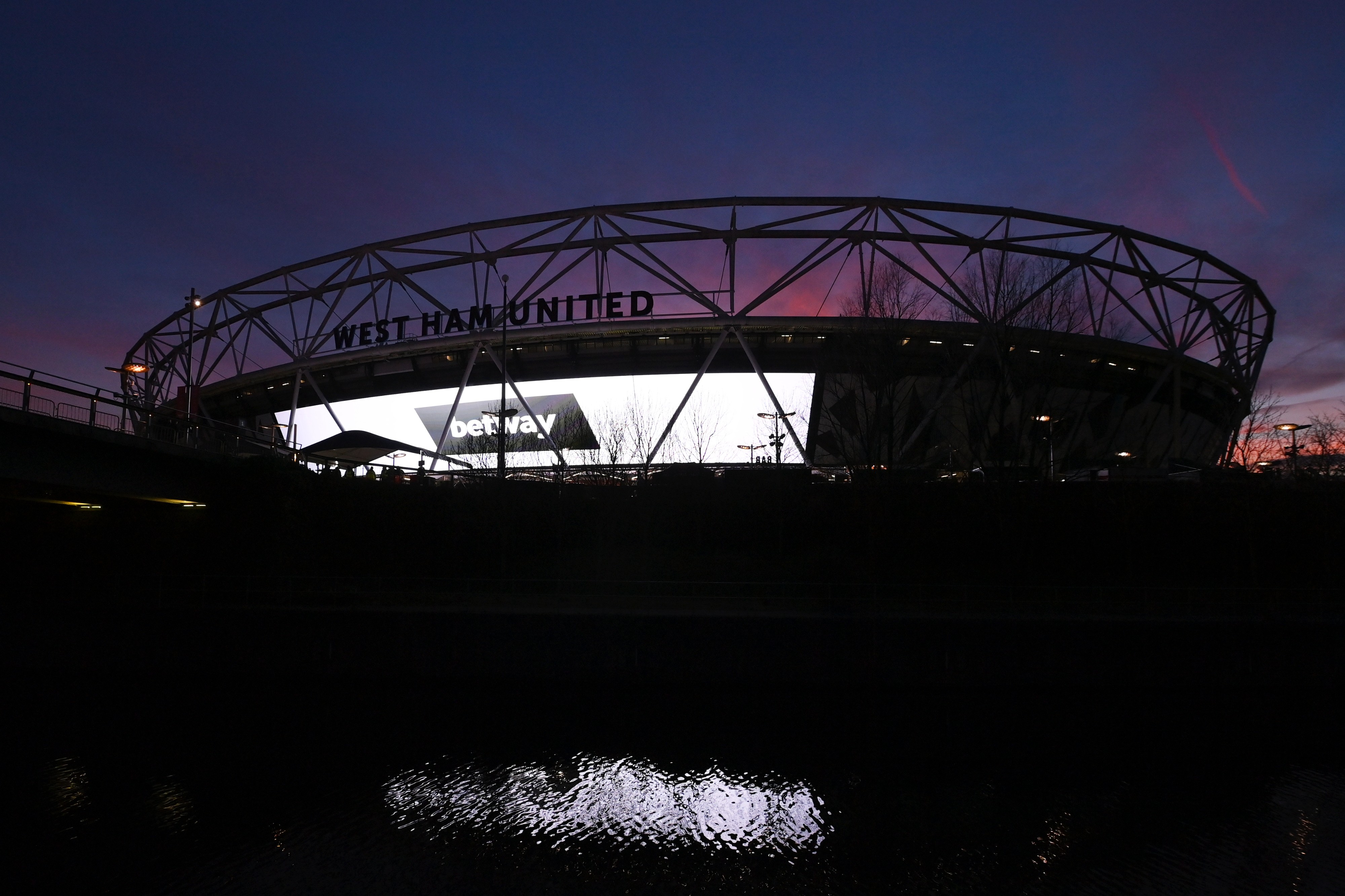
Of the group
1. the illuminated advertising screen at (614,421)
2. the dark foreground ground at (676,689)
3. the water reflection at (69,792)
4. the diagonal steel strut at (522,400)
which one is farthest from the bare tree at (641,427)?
the water reflection at (69,792)

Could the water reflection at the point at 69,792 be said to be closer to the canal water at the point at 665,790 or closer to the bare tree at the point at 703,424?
the canal water at the point at 665,790

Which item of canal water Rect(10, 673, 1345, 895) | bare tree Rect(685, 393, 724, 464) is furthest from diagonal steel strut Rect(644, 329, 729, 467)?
canal water Rect(10, 673, 1345, 895)

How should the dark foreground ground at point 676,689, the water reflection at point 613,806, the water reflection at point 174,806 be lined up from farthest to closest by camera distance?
1. the water reflection at point 174,806
2. the water reflection at point 613,806
3. the dark foreground ground at point 676,689

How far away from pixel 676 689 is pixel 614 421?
81.6ft

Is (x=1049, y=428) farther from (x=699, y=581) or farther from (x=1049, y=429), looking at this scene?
(x=699, y=581)

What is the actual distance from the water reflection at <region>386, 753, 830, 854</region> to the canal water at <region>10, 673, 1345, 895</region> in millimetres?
50

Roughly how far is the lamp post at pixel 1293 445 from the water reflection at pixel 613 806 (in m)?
26.6

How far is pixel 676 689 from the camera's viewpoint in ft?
60.6

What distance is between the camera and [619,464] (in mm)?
31625

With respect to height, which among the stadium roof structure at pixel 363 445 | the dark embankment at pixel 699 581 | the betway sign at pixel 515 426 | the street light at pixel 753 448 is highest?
the betway sign at pixel 515 426

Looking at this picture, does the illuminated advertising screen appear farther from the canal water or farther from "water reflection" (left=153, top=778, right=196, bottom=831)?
"water reflection" (left=153, top=778, right=196, bottom=831)

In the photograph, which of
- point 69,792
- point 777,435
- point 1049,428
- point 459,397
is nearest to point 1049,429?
point 1049,428

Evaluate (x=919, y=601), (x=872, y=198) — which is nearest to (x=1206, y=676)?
(x=919, y=601)

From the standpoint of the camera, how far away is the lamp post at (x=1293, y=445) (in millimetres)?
30772
